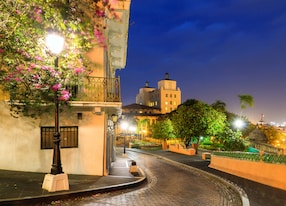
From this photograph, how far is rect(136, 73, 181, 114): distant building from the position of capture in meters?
112

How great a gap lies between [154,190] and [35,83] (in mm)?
6250

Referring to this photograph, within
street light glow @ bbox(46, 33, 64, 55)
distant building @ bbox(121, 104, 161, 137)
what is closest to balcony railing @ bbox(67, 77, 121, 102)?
street light glow @ bbox(46, 33, 64, 55)

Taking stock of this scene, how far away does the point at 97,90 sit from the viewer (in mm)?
11969

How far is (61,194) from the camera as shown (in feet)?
27.9

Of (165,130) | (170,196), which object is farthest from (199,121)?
(170,196)

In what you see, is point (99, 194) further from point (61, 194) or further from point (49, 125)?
point (49, 125)

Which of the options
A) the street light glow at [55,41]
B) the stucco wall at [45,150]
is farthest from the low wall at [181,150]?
the street light glow at [55,41]

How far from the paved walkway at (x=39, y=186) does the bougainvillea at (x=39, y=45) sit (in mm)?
2959

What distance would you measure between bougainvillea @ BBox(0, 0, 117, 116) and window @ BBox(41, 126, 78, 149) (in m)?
2.36

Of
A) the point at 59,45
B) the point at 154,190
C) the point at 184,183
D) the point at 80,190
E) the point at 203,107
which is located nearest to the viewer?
the point at 59,45

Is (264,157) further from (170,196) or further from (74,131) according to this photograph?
(74,131)

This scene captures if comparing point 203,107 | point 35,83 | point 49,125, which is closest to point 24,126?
point 49,125

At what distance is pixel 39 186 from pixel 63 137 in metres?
3.23

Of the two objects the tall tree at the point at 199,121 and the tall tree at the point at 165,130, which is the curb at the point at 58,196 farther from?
the tall tree at the point at 165,130
